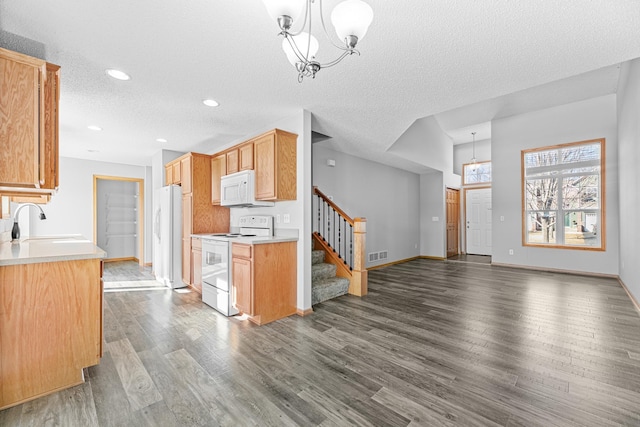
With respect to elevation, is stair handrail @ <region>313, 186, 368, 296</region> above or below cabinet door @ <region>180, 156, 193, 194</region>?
below

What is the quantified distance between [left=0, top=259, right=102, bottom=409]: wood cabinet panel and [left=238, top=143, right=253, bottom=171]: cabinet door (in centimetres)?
219

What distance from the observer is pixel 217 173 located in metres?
4.64

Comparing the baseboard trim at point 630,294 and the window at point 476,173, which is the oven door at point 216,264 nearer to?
the baseboard trim at point 630,294

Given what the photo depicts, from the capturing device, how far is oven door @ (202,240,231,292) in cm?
336

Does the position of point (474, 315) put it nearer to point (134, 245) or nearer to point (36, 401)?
point (36, 401)

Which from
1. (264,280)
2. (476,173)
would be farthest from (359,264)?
(476,173)

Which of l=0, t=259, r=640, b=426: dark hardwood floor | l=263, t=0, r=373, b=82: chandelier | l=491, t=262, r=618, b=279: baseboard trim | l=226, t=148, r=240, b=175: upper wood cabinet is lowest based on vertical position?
l=0, t=259, r=640, b=426: dark hardwood floor

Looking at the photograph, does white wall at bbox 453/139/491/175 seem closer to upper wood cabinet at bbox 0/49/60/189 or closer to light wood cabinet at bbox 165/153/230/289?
light wood cabinet at bbox 165/153/230/289

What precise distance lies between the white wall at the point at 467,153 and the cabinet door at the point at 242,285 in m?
7.39

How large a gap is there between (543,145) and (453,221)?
285 cm

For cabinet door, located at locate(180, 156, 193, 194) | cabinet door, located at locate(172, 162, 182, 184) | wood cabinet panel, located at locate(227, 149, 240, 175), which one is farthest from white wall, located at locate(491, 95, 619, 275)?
cabinet door, located at locate(172, 162, 182, 184)

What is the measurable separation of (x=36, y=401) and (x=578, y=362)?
384 cm

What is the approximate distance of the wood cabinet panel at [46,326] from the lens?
1739 mm

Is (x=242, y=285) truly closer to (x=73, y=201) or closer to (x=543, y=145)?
(x=73, y=201)
